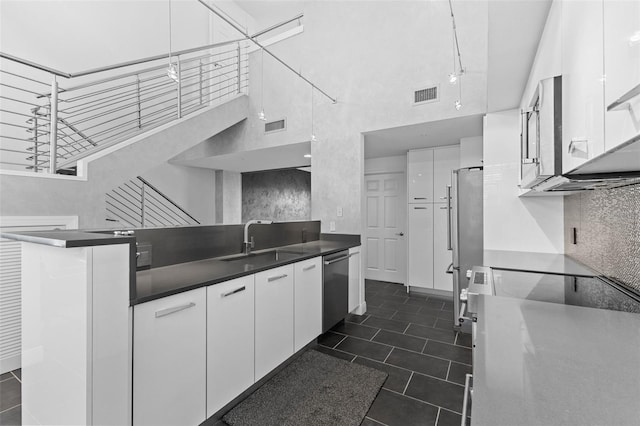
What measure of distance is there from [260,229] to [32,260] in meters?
1.91

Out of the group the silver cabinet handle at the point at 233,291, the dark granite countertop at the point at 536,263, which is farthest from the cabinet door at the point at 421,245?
the silver cabinet handle at the point at 233,291

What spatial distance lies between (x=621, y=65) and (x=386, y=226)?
16.3 feet

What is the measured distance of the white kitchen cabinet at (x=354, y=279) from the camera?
3594 millimetres

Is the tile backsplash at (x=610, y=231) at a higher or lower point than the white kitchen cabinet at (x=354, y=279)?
higher

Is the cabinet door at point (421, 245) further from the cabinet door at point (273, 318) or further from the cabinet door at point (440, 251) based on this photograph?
the cabinet door at point (273, 318)

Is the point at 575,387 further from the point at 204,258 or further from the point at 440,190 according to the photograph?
the point at 440,190

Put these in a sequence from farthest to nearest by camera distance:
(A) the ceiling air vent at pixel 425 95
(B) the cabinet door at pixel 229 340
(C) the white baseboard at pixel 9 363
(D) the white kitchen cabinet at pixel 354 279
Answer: (D) the white kitchen cabinet at pixel 354 279 → (A) the ceiling air vent at pixel 425 95 → (C) the white baseboard at pixel 9 363 → (B) the cabinet door at pixel 229 340

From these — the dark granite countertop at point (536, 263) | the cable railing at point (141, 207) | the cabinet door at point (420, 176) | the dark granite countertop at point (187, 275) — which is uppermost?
the cabinet door at point (420, 176)

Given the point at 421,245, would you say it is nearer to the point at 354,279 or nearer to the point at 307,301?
the point at 354,279

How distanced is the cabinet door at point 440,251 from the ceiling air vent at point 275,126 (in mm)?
2780

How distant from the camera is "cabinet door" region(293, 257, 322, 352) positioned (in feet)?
8.53

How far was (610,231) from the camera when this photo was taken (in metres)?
1.59

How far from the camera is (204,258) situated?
2.50m

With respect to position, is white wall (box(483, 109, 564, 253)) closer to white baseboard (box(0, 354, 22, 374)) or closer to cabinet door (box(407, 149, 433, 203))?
cabinet door (box(407, 149, 433, 203))
